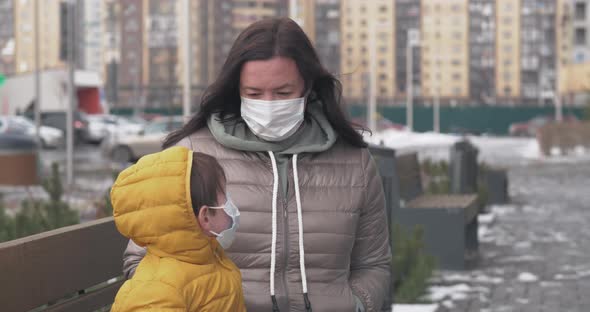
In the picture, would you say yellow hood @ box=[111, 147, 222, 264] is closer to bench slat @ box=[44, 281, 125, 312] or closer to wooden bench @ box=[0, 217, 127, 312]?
wooden bench @ box=[0, 217, 127, 312]

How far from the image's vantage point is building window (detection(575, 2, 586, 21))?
111312 millimetres

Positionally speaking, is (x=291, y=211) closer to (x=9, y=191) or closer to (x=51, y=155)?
(x=9, y=191)

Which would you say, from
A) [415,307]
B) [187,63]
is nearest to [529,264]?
[415,307]

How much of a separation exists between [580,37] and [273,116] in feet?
367

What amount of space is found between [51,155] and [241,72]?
126 ft

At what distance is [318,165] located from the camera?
3557 millimetres

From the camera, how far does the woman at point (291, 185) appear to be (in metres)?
3.45

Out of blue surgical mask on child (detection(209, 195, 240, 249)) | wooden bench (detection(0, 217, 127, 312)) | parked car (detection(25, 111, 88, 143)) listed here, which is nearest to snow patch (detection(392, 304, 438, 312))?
wooden bench (detection(0, 217, 127, 312))

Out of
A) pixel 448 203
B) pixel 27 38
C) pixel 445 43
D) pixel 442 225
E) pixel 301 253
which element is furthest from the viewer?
pixel 445 43

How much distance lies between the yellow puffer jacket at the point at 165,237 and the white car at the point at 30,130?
38.8m

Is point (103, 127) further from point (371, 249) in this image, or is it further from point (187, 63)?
point (371, 249)

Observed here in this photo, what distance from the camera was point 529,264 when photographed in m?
10.8

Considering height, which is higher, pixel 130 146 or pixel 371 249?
pixel 371 249

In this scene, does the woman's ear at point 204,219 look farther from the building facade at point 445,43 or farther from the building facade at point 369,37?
the building facade at point 445,43
